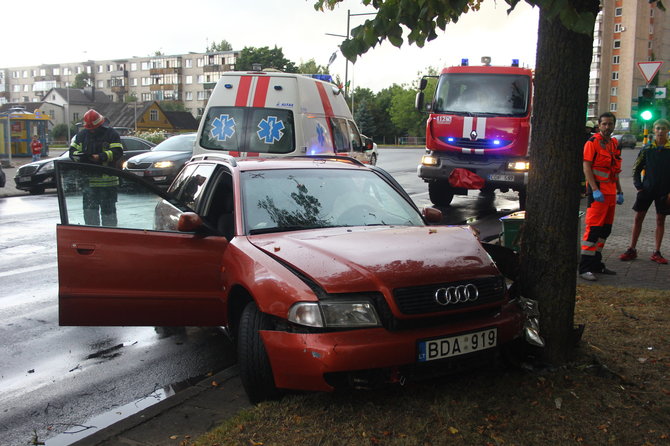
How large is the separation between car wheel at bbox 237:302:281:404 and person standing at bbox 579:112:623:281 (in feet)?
15.6

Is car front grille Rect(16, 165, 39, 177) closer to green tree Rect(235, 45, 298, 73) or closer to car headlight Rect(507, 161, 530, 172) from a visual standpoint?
car headlight Rect(507, 161, 530, 172)

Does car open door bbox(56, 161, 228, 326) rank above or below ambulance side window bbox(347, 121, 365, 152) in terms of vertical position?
below

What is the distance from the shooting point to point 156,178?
51.5 feet

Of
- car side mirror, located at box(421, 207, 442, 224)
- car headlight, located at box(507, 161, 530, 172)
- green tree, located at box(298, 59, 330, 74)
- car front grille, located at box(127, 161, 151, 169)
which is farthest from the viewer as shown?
green tree, located at box(298, 59, 330, 74)

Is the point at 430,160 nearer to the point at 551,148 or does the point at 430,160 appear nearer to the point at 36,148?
the point at 551,148

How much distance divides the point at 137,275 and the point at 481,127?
10.0 m

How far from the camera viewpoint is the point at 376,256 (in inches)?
146

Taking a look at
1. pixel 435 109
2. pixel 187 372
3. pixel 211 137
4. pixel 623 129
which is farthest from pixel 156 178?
pixel 623 129

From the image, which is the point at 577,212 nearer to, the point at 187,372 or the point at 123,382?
the point at 187,372

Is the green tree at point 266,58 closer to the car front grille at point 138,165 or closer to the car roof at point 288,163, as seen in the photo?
the car front grille at point 138,165

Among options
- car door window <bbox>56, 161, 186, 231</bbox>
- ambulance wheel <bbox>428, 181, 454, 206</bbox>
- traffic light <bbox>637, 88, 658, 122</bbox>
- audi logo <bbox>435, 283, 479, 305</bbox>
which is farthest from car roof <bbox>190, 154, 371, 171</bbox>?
traffic light <bbox>637, 88, 658, 122</bbox>

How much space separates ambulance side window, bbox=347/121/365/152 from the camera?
13.1m

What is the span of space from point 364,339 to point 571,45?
223 cm

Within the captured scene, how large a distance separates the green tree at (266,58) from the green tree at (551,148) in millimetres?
81432
